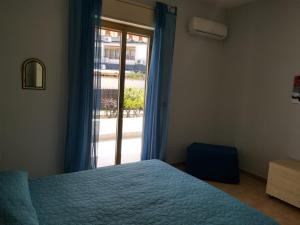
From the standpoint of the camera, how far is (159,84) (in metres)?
3.43

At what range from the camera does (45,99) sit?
274cm

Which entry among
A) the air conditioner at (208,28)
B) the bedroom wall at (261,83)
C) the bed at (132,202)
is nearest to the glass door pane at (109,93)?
the air conditioner at (208,28)

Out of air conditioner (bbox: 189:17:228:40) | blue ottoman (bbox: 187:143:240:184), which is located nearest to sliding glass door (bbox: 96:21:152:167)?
air conditioner (bbox: 189:17:228:40)

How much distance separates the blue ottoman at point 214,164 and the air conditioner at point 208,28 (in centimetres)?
176

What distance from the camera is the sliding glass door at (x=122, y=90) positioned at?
10.3 ft

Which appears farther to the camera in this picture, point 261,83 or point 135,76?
point 261,83

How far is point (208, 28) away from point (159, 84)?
47.4 inches

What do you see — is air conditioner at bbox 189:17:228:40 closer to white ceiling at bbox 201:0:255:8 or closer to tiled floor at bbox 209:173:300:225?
white ceiling at bbox 201:0:255:8

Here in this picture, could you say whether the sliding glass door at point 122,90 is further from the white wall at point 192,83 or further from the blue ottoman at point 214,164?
the blue ottoman at point 214,164

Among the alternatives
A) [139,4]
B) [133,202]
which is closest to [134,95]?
[139,4]

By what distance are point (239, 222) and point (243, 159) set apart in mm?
2627

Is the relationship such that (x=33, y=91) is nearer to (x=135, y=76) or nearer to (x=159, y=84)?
(x=135, y=76)

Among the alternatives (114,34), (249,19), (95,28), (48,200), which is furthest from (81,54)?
(249,19)

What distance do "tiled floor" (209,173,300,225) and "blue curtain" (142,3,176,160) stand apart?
3.44ft
